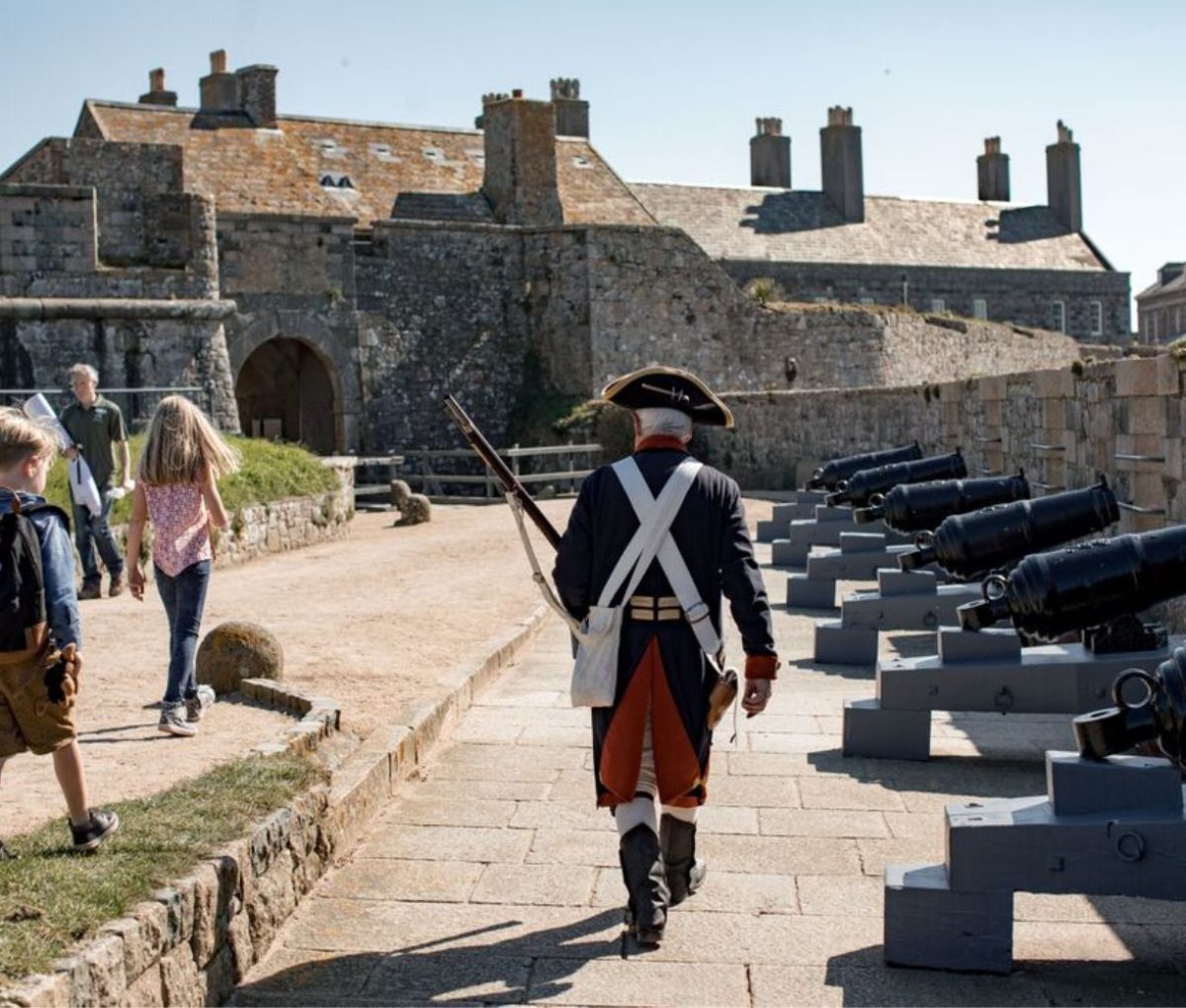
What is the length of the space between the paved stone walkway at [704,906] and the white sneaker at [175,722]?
0.92 meters

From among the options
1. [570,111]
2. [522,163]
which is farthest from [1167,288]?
[522,163]

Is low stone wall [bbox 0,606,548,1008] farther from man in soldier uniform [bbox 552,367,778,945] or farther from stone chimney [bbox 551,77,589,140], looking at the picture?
stone chimney [bbox 551,77,589,140]

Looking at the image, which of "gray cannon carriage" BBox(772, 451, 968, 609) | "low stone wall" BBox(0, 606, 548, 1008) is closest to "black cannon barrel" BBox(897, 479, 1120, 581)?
"low stone wall" BBox(0, 606, 548, 1008)

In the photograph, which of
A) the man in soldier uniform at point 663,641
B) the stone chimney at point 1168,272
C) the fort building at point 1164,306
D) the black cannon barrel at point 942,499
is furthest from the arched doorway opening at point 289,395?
the stone chimney at point 1168,272

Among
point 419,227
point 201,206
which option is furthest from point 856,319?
point 201,206

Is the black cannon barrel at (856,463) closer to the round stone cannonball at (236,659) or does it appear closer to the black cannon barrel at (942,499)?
the black cannon barrel at (942,499)

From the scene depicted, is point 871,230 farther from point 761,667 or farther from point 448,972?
point 448,972

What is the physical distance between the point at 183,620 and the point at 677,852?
281 cm

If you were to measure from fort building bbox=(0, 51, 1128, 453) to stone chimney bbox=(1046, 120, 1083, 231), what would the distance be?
16.0 meters

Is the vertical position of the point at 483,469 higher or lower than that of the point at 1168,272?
lower

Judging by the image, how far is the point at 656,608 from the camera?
197 inches

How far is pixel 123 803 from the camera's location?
5180 millimetres

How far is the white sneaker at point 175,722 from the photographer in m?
6.78

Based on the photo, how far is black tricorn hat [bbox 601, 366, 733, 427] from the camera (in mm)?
5191
